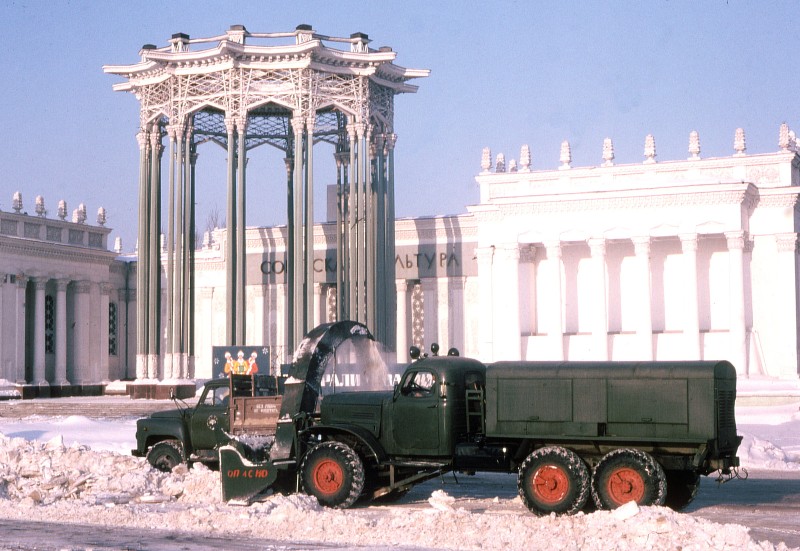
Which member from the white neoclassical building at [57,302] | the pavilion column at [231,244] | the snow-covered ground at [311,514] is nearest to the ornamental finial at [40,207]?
the white neoclassical building at [57,302]

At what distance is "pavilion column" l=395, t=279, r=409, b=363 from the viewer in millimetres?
60969

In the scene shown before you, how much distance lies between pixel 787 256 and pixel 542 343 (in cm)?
1123

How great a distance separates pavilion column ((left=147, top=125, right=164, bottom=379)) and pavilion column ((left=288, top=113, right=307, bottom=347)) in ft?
20.7

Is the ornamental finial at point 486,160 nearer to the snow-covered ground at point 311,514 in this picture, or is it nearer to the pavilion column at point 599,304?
the pavilion column at point 599,304

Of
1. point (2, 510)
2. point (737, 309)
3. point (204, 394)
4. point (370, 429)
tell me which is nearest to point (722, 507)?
point (370, 429)

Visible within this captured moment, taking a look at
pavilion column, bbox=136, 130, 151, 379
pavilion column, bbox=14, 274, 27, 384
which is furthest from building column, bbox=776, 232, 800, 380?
pavilion column, bbox=14, 274, 27, 384

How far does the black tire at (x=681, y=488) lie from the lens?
60.2 ft

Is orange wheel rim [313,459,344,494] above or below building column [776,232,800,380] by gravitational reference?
below

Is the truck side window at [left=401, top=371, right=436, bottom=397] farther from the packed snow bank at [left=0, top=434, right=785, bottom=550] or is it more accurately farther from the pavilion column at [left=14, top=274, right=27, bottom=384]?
the pavilion column at [left=14, top=274, right=27, bottom=384]

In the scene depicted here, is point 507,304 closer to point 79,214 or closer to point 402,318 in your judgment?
point 402,318

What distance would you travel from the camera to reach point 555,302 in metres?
53.2

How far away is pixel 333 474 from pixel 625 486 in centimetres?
461

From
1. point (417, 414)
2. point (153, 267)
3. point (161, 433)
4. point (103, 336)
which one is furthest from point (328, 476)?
point (103, 336)

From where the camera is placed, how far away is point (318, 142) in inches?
2233
